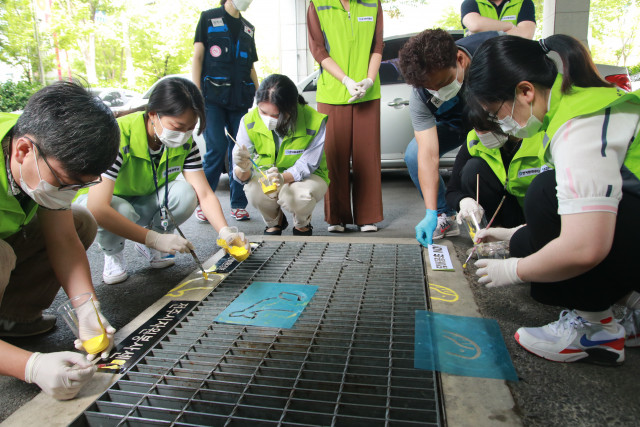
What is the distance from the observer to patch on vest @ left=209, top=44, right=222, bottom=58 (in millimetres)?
2954

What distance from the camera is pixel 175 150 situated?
2029 mm

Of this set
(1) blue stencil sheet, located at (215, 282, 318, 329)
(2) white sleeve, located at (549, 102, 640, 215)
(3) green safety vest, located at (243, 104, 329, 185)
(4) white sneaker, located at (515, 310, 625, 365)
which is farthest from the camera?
(3) green safety vest, located at (243, 104, 329, 185)

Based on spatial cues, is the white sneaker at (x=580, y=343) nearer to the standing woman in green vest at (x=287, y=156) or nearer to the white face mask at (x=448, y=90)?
the white face mask at (x=448, y=90)

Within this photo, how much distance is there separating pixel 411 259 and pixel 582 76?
1.06m

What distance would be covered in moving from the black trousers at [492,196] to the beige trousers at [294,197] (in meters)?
0.85

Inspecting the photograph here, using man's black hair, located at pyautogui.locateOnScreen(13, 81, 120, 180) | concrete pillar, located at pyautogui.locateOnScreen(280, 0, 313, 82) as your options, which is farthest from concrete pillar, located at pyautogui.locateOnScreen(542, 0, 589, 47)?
man's black hair, located at pyautogui.locateOnScreen(13, 81, 120, 180)

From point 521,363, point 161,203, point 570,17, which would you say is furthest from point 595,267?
point 570,17

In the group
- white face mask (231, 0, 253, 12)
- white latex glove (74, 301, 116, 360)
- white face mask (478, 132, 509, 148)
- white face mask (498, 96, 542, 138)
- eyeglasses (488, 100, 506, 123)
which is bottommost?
white latex glove (74, 301, 116, 360)

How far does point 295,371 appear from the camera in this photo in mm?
1170

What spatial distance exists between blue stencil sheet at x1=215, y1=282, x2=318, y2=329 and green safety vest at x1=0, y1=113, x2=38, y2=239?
0.67 meters

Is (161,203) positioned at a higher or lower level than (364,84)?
lower

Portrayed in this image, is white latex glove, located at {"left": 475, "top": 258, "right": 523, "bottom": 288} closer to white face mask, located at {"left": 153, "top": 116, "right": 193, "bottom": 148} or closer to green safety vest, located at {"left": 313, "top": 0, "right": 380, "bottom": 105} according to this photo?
white face mask, located at {"left": 153, "top": 116, "right": 193, "bottom": 148}

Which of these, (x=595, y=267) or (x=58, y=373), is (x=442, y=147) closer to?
(x=595, y=267)

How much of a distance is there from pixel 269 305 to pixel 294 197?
3.33 feet
